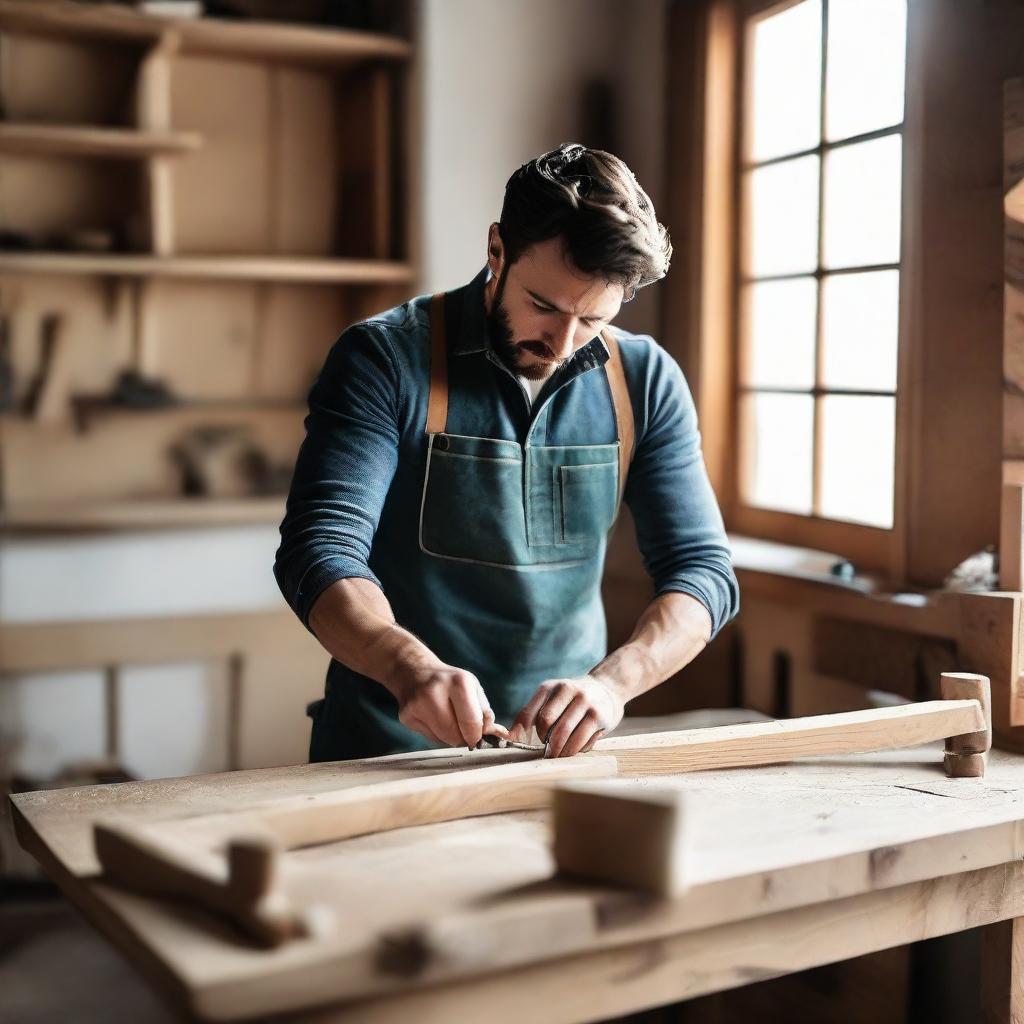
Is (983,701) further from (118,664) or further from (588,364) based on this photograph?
(118,664)

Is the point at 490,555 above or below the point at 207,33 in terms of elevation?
below

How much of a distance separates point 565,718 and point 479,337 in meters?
0.64

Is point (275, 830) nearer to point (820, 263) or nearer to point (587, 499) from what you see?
point (587, 499)

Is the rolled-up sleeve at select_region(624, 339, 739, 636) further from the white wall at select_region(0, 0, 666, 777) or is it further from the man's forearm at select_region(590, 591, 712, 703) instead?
the white wall at select_region(0, 0, 666, 777)

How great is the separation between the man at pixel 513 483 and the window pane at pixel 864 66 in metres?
0.95

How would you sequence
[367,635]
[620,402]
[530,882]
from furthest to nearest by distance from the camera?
[620,402], [367,635], [530,882]

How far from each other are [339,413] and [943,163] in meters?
1.26

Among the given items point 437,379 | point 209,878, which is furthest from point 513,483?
point 209,878

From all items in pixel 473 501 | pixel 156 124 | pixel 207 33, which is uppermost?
pixel 207 33

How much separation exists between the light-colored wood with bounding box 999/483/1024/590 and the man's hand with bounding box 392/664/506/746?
2.98 feet

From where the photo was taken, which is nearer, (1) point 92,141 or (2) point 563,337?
(2) point 563,337

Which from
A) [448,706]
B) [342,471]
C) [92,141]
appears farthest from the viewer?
[92,141]

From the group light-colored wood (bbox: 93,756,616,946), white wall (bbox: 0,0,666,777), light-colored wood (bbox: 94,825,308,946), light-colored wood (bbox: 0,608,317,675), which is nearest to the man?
light-colored wood (bbox: 93,756,616,946)

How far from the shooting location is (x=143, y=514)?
3465 millimetres
